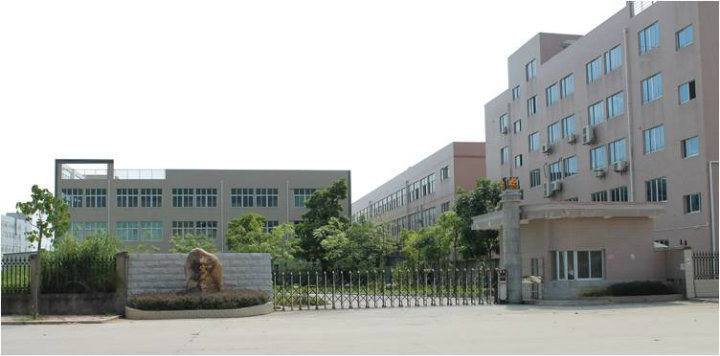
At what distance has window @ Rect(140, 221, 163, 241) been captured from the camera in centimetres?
7456

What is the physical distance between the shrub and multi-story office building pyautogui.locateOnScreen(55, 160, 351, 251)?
164 feet

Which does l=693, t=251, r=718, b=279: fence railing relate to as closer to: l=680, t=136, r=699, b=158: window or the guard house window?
l=680, t=136, r=699, b=158: window

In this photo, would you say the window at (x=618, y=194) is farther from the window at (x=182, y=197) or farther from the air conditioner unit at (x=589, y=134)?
the window at (x=182, y=197)

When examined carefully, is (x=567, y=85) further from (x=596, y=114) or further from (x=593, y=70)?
(x=596, y=114)

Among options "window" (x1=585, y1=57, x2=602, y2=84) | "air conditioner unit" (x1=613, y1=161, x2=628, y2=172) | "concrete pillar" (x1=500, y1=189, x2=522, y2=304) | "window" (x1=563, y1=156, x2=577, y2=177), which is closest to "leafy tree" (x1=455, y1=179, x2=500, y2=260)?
"window" (x1=563, y1=156, x2=577, y2=177)

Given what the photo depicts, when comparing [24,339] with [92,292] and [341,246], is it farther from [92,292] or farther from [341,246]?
[341,246]

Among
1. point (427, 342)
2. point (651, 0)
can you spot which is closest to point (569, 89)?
point (651, 0)

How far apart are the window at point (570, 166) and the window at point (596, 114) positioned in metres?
2.97

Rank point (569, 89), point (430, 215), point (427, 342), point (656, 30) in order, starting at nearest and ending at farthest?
point (427, 342)
point (656, 30)
point (569, 89)
point (430, 215)

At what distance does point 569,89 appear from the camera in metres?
47.4

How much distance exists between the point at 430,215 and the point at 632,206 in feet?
146

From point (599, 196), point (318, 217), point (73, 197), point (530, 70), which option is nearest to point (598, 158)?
point (599, 196)

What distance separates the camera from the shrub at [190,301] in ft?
77.3

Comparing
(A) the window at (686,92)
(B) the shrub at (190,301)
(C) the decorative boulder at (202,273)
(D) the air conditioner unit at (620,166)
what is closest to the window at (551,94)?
(D) the air conditioner unit at (620,166)
